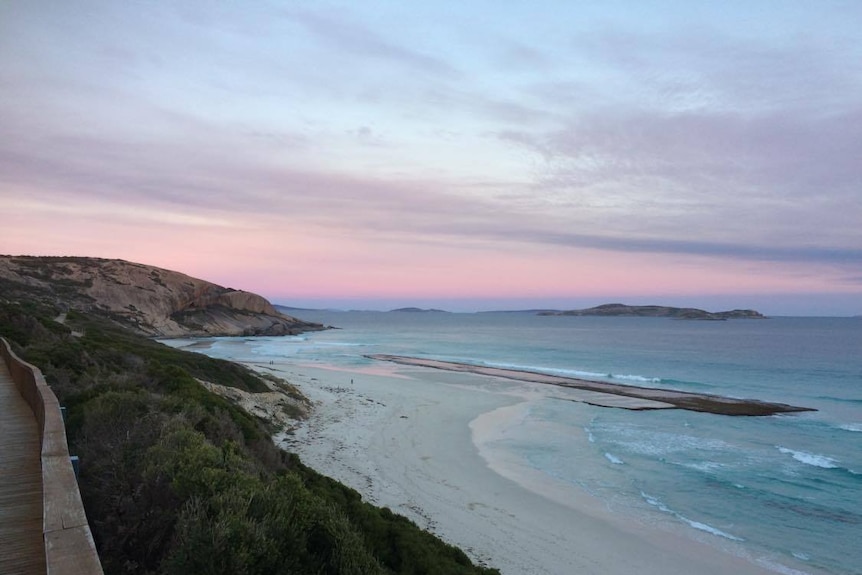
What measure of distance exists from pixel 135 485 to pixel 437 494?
11.6 m

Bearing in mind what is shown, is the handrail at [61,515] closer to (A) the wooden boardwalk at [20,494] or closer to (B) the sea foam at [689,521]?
(A) the wooden boardwalk at [20,494]

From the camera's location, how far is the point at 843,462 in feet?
72.5

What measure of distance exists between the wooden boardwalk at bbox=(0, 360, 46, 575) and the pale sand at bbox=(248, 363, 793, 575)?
9.42 m

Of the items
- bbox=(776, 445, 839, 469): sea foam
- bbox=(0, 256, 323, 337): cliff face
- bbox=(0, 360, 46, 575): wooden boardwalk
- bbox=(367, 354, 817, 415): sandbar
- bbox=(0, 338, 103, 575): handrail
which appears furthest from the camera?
bbox=(0, 256, 323, 337): cliff face

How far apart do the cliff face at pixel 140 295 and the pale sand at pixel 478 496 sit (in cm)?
5226

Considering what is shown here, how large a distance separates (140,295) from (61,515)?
96.3 meters

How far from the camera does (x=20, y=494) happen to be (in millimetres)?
5738

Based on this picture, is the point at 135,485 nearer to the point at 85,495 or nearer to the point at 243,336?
the point at 85,495

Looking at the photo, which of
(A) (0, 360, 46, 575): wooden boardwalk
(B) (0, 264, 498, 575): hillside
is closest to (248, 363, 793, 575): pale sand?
(B) (0, 264, 498, 575): hillside

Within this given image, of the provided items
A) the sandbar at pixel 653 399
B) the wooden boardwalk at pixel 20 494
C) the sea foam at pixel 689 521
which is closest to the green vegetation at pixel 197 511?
the wooden boardwalk at pixel 20 494

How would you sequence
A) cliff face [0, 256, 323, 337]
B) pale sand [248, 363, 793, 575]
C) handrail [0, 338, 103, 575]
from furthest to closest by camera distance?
cliff face [0, 256, 323, 337] < pale sand [248, 363, 793, 575] < handrail [0, 338, 103, 575]

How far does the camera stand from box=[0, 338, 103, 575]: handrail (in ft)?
11.5

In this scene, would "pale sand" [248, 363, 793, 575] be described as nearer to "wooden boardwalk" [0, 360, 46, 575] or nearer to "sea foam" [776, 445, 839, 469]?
"wooden boardwalk" [0, 360, 46, 575]

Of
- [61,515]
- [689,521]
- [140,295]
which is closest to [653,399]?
[689,521]
